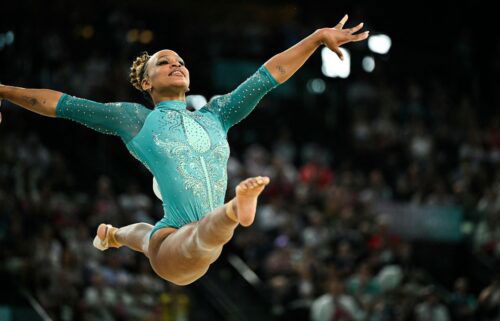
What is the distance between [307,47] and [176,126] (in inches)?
36.9

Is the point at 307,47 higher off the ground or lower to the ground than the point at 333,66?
lower

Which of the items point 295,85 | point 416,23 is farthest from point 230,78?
point 416,23

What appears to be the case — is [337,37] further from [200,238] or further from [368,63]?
[368,63]

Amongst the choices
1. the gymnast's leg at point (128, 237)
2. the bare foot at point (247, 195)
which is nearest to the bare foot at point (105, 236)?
the gymnast's leg at point (128, 237)

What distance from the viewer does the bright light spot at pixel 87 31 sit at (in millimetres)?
13844

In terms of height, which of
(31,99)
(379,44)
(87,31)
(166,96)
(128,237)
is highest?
(87,31)

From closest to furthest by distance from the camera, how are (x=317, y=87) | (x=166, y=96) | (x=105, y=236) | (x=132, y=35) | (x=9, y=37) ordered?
1. (x=166, y=96)
2. (x=105, y=236)
3. (x=9, y=37)
4. (x=132, y=35)
5. (x=317, y=87)

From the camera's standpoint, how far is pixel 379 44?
1617cm

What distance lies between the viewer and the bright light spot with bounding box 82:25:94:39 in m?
13.8

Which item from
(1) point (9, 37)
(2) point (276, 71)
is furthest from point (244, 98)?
(1) point (9, 37)

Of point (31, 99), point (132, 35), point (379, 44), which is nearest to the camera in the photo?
point (31, 99)

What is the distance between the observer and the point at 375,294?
1112 cm

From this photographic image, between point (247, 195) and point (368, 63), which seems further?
point (368, 63)

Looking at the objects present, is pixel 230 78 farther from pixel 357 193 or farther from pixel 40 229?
pixel 40 229
